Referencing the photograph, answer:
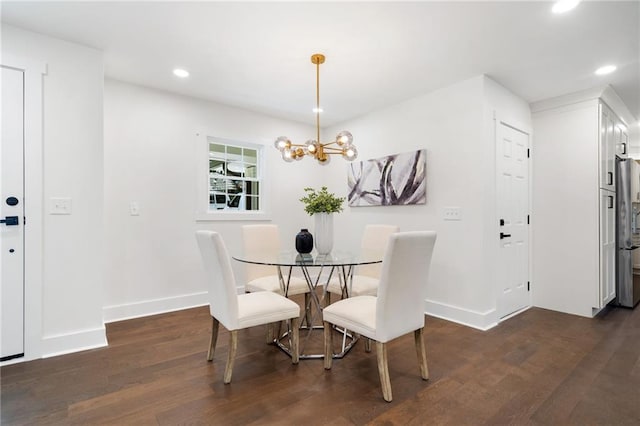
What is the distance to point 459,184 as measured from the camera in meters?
Answer: 3.19

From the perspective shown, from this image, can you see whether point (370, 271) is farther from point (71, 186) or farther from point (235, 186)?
point (71, 186)

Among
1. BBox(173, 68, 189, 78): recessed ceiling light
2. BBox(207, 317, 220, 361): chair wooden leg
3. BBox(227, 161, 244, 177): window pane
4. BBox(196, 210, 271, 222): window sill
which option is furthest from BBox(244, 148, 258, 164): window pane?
BBox(207, 317, 220, 361): chair wooden leg

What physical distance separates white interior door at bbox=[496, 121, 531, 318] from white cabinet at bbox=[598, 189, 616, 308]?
66 cm

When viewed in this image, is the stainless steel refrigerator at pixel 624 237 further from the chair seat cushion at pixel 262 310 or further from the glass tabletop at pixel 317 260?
the chair seat cushion at pixel 262 310

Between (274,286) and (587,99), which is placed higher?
(587,99)

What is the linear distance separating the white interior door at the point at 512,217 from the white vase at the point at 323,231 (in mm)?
1808

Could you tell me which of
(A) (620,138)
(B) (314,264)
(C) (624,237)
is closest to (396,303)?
(B) (314,264)

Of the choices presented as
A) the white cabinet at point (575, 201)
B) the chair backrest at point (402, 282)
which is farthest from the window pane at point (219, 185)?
the white cabinet at point (575, 201)

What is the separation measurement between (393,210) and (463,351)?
70.8 inches

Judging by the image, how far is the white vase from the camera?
8.61ft

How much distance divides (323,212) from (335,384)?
1.27 meters

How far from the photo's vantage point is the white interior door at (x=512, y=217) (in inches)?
126

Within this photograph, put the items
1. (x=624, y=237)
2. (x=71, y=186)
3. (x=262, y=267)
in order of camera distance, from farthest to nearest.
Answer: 1. (x=624, y=237)
2. (x=262, y=267)
3. (x=71, y=186)

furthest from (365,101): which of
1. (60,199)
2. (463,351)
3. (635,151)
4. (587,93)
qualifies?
(635,151)
